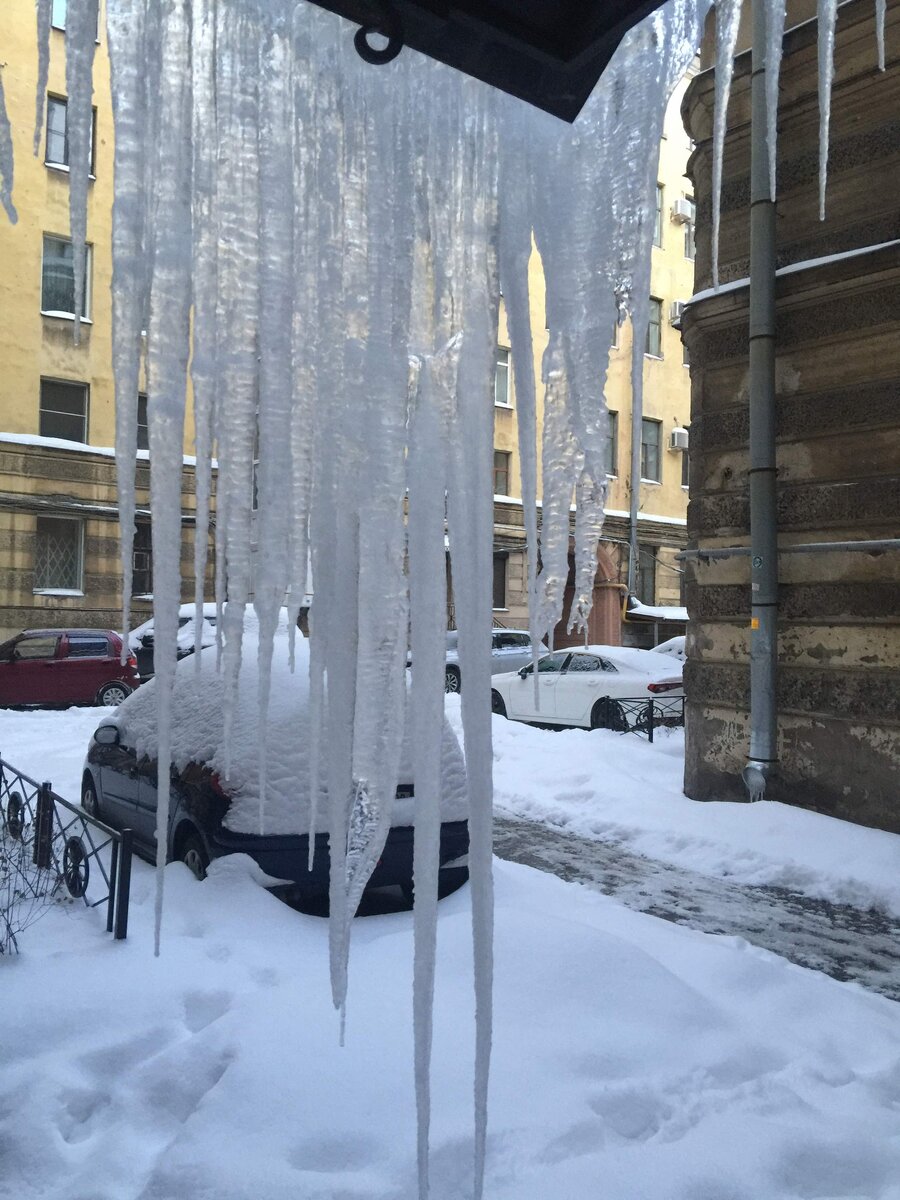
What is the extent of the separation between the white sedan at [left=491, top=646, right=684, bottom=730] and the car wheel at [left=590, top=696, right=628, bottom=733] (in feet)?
0.05

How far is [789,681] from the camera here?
8328 millimetres

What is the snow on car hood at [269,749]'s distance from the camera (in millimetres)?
4934

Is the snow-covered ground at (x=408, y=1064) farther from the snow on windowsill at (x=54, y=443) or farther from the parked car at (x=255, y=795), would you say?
the snow on windowsill at (x=54, y=443)

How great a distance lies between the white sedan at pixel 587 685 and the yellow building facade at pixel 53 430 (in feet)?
26.5

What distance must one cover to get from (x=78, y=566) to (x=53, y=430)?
3214mm

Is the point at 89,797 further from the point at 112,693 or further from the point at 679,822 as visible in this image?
the point at 112,693

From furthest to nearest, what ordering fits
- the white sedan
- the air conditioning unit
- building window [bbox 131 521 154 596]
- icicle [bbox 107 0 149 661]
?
the air conditioning unit → building window [bbox 131 521 154 596] → the white sedan → icicle [bbox 107 0 149 661]

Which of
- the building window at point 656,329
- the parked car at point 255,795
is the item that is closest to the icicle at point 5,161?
the parked car at point 255,795

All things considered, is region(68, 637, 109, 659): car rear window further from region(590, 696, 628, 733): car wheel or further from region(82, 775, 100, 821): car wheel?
region(82, 775, 100, 821): car wheel

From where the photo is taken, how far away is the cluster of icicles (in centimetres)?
192

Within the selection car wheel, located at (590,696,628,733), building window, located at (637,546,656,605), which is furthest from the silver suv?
building window, located at (637,546,656,605)

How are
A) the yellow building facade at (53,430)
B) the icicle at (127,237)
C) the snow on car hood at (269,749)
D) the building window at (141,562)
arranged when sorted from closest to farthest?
the icicle at (127,237)
the snow on car hood at (269,749)
the yellow building facade at (53,430)
the building window at (141,562)

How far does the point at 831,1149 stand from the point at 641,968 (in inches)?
50.3

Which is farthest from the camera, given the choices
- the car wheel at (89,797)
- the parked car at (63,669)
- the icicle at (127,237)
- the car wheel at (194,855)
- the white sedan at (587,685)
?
the parked car at (63,669)
